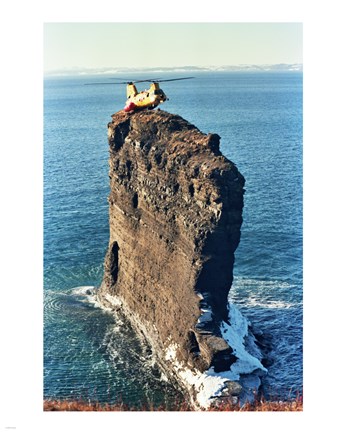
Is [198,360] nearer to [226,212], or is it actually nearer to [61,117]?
[226,212]

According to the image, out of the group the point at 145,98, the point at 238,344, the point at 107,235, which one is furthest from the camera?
the point at 107,235

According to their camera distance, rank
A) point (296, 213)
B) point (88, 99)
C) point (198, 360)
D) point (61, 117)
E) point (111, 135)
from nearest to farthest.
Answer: point (198, 360) < point (111, 135) < point (296, 213) < point (61, 117) < point (88, 99)

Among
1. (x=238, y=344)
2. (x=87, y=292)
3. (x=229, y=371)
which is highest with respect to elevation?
(x=87, y=292)

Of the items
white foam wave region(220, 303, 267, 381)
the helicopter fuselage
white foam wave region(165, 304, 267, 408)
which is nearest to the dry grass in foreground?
white foam wave region(165, 304, 267, 408)

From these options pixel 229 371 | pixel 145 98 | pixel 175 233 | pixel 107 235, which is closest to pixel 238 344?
pixel 229 371

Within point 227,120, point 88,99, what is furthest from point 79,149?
point 88,99

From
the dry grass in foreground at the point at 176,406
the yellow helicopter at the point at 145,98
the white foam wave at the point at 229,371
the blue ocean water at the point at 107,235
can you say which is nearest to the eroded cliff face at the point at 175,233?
the white foam wave at the point at 229,371

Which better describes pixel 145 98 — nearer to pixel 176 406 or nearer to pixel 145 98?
pixel 145 98
